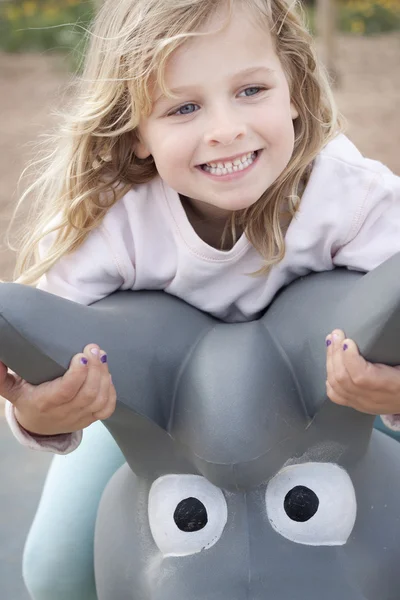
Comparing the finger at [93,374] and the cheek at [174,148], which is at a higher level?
the cheek at [174,148]

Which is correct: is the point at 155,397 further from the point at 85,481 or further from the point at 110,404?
the point at 85,481

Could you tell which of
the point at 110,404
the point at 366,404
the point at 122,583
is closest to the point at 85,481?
the point at 122,583

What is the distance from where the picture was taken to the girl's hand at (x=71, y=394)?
0.98 metres

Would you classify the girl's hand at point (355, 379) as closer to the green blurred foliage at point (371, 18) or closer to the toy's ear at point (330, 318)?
the toy's ear at point (330, 318)

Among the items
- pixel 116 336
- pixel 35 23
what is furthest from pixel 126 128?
pixel 35 23

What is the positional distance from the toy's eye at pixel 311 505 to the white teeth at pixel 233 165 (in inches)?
12.5

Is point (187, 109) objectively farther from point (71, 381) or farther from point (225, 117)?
point (71, 381)

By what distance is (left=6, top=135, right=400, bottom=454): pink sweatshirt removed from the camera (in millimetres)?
1183

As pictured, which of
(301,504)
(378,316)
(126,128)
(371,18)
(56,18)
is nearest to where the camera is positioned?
(378,316)

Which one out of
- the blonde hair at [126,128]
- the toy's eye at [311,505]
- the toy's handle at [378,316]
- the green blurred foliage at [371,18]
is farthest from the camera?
the green blurred foliage at [371,18]

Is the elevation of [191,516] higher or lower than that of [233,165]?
lower

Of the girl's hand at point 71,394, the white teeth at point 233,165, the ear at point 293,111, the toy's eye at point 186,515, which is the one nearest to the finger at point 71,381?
the girl's hand at point 71,394

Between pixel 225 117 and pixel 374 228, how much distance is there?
0.23 meters

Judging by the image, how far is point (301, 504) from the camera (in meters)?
1.04
